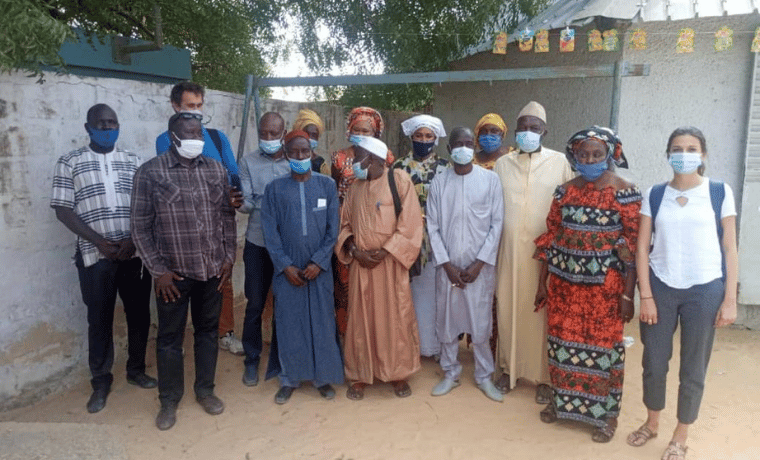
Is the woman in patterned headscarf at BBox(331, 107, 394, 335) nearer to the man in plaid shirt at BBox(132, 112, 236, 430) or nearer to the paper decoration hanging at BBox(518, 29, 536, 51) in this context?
the man in plaid shirt at BBox(132, 112, 236, 430)

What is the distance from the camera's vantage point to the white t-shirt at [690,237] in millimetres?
3027

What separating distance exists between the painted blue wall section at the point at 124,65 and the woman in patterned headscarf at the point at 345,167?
2174 mm

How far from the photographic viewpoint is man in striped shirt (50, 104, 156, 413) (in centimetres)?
362

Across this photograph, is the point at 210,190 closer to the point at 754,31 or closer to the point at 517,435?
the point at 517,435

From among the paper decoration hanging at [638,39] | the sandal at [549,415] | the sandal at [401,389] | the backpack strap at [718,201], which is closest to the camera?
the backpack strap at [718,201]

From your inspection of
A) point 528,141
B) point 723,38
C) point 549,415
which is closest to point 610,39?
point 723,38

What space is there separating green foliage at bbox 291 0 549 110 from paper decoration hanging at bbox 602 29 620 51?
1.70 m

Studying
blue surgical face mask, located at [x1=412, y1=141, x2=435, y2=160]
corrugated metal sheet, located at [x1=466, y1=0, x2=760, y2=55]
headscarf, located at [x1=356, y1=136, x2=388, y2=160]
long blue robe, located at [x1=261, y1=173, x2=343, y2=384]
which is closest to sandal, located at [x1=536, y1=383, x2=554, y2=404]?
long blue robe, located at [x1=261, y1=173, x2=343, y2=384]

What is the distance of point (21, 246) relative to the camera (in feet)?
12.3

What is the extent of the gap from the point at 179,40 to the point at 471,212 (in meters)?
4.97

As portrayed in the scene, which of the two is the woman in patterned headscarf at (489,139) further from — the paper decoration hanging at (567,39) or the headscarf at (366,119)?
the paper decoration hanging at (567,39)

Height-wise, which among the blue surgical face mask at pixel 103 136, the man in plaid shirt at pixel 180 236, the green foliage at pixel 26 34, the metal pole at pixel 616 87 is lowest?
the man in plaid shirt at pixel 180 236

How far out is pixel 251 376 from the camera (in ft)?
14.2

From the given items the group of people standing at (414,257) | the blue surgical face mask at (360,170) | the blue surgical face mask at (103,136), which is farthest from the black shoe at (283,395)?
the blue surgical face mask at (103,136)
